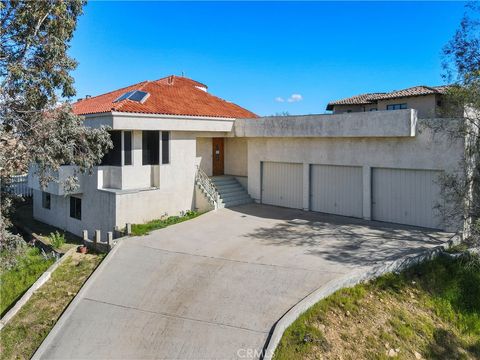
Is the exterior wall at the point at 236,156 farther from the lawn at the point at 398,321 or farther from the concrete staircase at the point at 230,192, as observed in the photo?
the lawn at the point at 398,321

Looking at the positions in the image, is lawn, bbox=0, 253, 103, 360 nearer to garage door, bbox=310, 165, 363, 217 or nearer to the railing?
the railing

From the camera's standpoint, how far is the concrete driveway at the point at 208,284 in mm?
8805

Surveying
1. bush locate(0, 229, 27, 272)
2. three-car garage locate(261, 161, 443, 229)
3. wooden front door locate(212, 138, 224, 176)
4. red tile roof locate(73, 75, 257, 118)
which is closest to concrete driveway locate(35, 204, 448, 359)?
three-car garage locate(261, 161, 443, 229)

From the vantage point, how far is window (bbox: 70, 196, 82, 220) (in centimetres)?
1915

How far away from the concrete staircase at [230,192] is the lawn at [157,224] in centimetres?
186

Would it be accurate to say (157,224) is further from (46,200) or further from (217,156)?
(46,200)

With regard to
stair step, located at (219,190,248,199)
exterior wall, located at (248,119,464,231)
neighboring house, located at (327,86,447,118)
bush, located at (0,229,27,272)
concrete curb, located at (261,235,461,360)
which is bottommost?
concrete curb, located at (261,235,461,360)

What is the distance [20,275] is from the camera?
13.9 metres

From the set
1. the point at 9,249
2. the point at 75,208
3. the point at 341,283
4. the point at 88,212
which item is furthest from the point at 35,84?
Answer: the point at 341,283

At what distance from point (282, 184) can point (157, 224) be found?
22.0 feet

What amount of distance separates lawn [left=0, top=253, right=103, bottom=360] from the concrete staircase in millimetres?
7756

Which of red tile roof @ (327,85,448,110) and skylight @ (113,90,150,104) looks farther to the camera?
red tile roof @ (327,85,448,110)

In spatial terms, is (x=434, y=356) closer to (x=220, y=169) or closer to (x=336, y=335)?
(x=336, y=335)

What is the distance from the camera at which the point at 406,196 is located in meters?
15.9
